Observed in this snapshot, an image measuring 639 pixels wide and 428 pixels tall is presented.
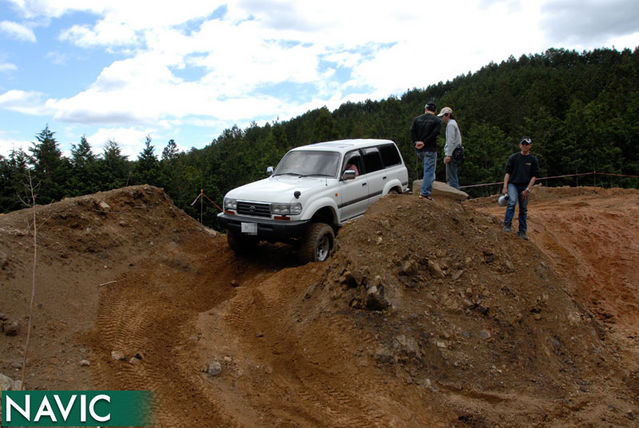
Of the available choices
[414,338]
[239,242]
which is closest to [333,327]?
[414,338]

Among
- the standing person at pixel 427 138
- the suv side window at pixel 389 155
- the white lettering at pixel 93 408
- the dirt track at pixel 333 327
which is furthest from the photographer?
the suv side window at pixel 389 155

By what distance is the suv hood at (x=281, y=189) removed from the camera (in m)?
7.49

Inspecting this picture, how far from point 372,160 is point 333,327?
463 centimetres

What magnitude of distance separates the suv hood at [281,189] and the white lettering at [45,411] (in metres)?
4.28

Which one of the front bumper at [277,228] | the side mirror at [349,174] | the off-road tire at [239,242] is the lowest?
the off-road tire at [239,242]

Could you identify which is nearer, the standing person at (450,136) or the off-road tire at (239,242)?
the off-road tire at (239,242)

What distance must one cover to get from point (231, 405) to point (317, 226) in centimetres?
384

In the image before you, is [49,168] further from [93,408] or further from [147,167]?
[93,408]

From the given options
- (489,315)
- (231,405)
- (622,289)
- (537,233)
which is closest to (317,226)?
(489,315)

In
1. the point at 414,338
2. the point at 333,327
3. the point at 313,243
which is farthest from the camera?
the point at 313,243

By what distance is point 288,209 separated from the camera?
7355 millimetres

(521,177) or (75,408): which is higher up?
(521,177)

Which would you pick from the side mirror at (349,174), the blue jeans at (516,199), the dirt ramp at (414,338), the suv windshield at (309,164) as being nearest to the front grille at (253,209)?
the dirt ramp at (414,338)

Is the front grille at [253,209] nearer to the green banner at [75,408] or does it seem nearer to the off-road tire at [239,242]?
the off-road tire at [239,242]
